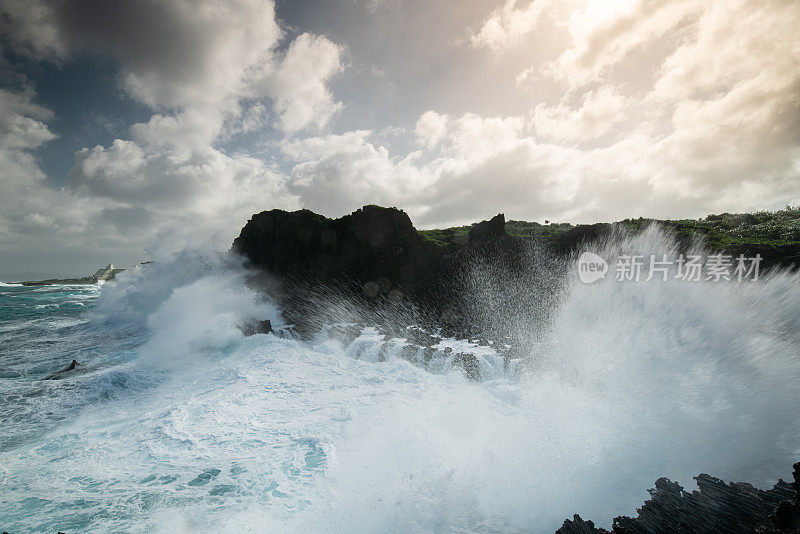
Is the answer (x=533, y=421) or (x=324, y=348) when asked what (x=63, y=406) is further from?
(x=533, y=421)

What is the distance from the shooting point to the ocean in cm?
467

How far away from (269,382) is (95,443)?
4.12 m


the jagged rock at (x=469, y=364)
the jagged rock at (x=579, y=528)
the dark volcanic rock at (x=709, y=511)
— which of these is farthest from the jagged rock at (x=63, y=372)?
the dark volcanic rock at (x=709, y=511)

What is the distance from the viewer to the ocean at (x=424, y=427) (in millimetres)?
4672

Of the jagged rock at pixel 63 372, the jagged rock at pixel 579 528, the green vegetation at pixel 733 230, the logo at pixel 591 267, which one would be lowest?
the jagged rock at pixel 579 528

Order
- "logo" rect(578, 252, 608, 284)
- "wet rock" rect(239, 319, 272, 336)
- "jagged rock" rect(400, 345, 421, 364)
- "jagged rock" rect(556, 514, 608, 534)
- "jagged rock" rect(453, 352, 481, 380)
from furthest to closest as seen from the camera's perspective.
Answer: "wet rock" rect(239, 319, 272, 336)
"logo" rect(578, 252, 608, 284)
"jagged rock" rect(400, 345, 421, 364)
"jagged rock" rect(453, 352, 481, 380)
"jagged rock" rect(556, 514, 608, 534)

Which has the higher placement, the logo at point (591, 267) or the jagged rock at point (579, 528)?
the logo at point (591, 267)

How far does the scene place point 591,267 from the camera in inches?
591

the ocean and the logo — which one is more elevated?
the logo

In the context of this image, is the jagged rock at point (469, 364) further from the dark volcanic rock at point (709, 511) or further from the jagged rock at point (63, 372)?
the jagged rock at point (63, 372)

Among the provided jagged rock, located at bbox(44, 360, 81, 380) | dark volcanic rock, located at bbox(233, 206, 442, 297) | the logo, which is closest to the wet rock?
A: jagged rock, located at bbox(44, 360, 81, 380)

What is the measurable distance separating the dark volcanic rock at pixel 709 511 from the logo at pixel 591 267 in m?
11.1

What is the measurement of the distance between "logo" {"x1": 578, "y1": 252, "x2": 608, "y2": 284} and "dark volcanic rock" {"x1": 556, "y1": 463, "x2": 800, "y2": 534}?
36.4 feet

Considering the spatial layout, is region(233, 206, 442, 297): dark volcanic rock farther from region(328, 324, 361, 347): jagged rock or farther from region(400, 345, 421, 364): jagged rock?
region(400, 345, 421, 364): jagged rock
